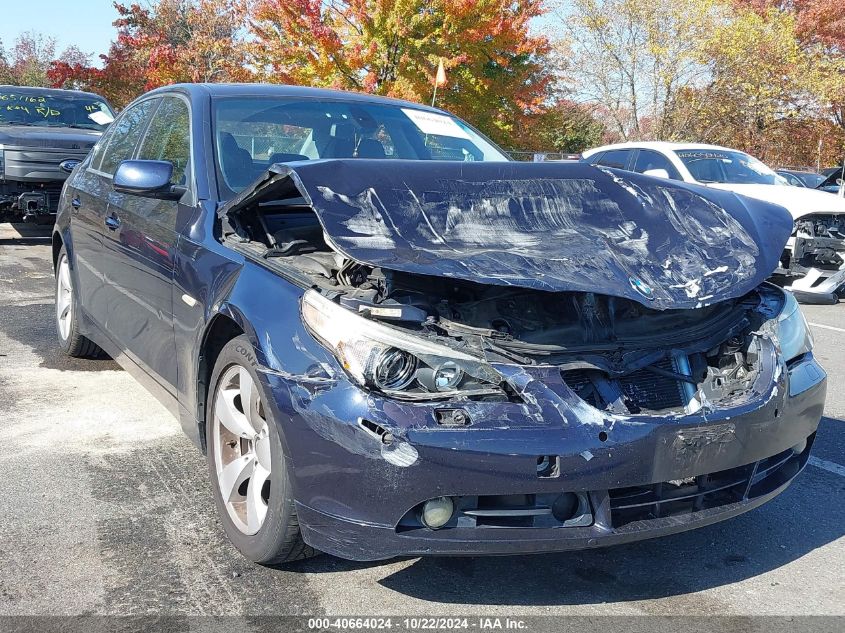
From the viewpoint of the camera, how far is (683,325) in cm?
312

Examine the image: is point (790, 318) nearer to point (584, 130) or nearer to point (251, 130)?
point (251, 130)

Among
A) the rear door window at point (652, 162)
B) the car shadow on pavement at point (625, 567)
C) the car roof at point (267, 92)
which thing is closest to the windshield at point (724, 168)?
the rear door window at point (652, 162)

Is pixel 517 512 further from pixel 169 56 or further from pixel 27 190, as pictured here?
pixel 169 56

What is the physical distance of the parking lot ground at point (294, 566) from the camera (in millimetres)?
2771

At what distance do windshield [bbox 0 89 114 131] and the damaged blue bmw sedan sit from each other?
28.6ft

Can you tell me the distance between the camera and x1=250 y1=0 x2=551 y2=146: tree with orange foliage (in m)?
17.6

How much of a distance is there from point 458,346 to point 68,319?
378 centimetres

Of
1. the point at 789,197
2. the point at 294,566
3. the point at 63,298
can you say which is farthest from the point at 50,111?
the point at 294,566

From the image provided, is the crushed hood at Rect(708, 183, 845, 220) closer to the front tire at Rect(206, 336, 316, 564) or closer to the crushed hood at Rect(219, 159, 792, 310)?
the crushed hood at Rect(219, 159, 792, 310)

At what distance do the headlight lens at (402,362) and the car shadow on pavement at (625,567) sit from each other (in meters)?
0.75

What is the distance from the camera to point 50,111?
11.9 metres

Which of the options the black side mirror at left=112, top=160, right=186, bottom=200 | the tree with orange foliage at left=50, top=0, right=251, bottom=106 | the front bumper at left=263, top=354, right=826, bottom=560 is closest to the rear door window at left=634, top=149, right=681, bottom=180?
the black side mirror at left=112, top=160, right=186, bottom=200

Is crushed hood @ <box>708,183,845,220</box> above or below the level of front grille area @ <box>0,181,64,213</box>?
above

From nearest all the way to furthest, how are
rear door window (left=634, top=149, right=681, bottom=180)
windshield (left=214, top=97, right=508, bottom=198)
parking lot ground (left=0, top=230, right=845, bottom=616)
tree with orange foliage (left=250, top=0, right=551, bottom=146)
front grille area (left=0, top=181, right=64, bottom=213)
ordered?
1. parking lot ground (left=0, top=230, right=845, bottom=616)
2. windshield (left=214, top=97, right=508, bottom=198)
3. front grille area (left=0, top=181, right=64, bottom=213)
4. rear door window (left=634, top=149, right=681, bottom=180)
5. tree with orange foliage (left=250, top=0, right=551, bottom=146)
